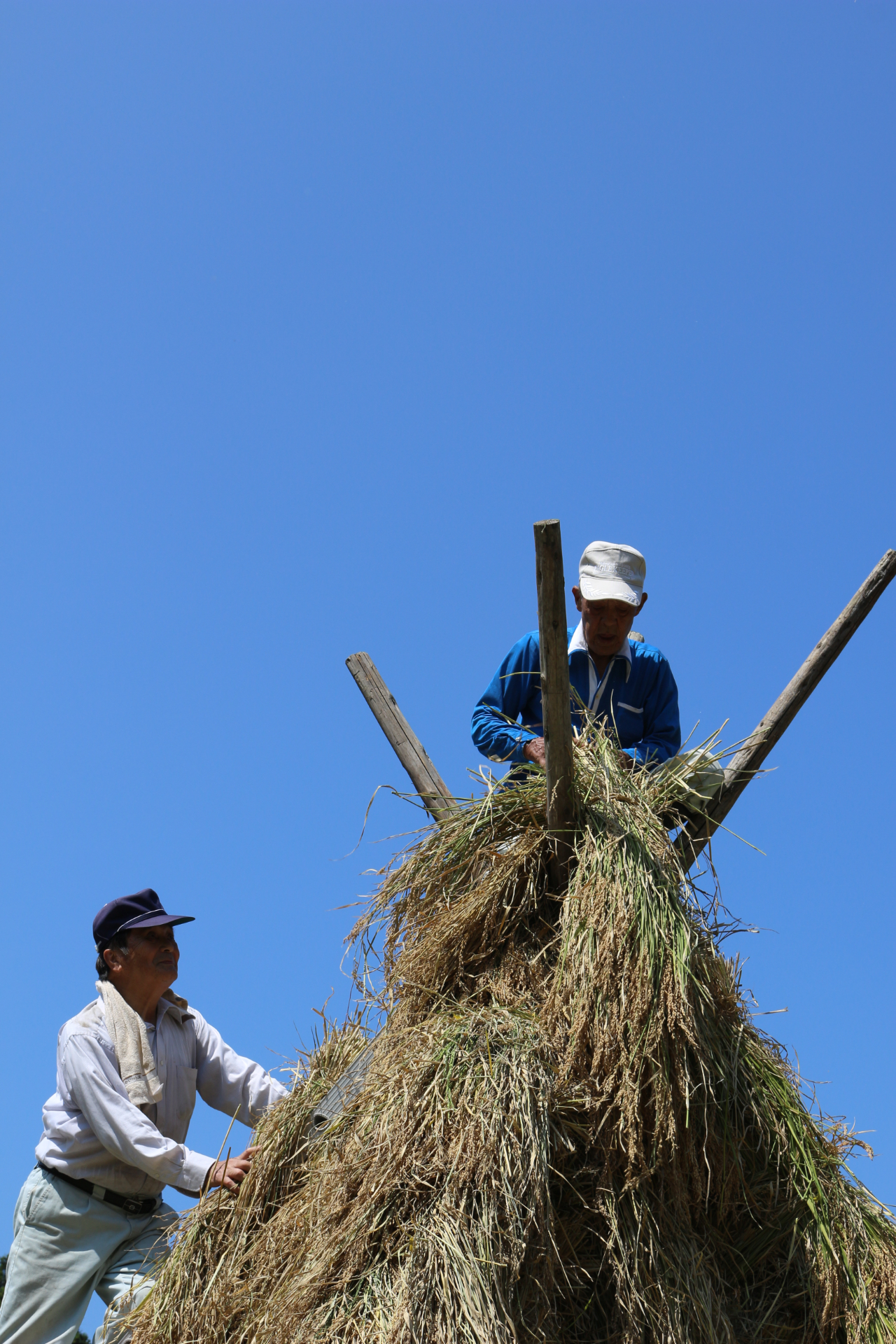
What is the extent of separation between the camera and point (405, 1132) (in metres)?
3.30

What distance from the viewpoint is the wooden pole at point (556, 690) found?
3.44 metres

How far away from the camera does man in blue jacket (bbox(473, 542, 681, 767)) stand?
4.55 m

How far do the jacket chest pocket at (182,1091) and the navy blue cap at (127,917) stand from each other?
1.64 feet

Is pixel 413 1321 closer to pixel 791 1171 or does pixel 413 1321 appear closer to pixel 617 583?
pixel 791 1171

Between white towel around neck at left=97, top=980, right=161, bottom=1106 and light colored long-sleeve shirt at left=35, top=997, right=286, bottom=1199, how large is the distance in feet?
0.09

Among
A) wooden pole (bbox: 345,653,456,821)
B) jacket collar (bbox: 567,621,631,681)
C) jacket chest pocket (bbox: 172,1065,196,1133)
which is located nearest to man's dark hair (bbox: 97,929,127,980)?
jacket chest pocket (bbox: 172,1065,196,1133)

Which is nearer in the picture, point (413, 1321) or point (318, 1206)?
point (413, 1321)

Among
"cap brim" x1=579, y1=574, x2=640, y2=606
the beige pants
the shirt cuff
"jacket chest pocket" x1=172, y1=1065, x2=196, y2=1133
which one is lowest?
the beige pants

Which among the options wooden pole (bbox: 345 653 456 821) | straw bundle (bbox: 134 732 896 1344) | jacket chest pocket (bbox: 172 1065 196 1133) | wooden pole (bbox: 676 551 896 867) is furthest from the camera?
A: wooden pole (bbox: 345 653 456 821)

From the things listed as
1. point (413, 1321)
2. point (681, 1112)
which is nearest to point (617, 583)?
point (681, 1112)

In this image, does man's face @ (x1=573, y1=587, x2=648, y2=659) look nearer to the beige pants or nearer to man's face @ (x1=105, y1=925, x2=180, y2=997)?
man's face @ (x1=105, y1=925, x2=180, y2=997)

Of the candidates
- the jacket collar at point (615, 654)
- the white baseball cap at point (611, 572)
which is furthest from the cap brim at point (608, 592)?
the jacket collar at point (615, 654)

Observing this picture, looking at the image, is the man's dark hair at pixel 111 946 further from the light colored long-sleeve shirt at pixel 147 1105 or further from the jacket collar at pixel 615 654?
the jacket collar at pixel 615 654

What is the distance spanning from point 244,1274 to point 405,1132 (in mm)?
835
